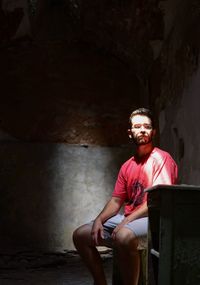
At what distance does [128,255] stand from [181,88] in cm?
221

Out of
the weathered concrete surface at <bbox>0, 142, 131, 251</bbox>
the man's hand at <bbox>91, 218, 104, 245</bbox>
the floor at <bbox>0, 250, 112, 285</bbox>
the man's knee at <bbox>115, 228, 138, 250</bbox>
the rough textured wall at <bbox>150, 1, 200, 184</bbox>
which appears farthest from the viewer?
the weathered concrete surface at <bbox>0, 142, 131, 251</bbox>

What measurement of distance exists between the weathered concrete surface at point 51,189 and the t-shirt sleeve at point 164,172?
2.91 meters

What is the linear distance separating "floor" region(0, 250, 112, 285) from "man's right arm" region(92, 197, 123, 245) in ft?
3.45

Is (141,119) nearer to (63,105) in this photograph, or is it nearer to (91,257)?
(91,257)

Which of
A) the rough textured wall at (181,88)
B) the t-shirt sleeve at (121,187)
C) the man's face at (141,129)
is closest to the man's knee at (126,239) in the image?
the t-shirt sleeve at (121,187)

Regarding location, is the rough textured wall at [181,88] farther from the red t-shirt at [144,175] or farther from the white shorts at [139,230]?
the white shorts at [139,230]

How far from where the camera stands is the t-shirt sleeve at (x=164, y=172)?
8.02 feet

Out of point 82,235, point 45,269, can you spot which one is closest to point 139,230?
point 82,235

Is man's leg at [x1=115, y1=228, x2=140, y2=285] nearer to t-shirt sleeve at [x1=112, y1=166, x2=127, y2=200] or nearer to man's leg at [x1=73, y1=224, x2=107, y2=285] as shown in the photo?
man's leg at [x1=73, y1=224, x2=107, y2=285]

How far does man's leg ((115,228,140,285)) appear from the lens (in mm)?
2322

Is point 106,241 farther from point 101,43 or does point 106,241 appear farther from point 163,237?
point 101,43

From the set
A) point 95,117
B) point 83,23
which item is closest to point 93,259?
point 95,117

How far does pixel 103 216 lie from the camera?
2672 mm

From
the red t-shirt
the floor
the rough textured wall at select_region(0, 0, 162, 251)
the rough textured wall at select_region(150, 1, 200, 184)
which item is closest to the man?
the red t-shirt
